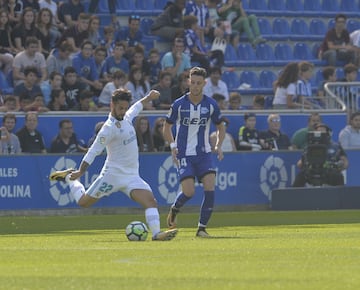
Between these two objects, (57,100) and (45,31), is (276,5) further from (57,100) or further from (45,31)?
(57,100)

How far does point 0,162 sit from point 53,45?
4333 mm

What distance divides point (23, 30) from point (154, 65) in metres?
3.06

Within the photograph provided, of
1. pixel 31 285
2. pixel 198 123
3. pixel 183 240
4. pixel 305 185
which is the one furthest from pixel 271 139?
pixel 31 285

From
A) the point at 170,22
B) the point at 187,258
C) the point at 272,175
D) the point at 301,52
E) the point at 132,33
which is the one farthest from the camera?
the point at 301,52

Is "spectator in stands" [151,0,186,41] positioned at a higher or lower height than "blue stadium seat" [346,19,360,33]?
higher

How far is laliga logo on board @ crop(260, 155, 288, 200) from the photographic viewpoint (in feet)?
80.4

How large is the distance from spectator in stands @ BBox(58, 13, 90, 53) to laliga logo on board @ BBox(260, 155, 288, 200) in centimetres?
480

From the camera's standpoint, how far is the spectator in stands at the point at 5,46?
24625mm

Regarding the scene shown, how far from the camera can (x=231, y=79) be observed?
2917cm

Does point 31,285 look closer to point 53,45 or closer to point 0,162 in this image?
point 0,162

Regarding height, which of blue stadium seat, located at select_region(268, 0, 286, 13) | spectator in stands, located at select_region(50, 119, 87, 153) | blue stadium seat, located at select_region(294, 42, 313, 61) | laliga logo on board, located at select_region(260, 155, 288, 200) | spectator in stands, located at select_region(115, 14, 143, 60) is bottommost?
laliga logo on board, located at select_region(260, 155, 288, 200)

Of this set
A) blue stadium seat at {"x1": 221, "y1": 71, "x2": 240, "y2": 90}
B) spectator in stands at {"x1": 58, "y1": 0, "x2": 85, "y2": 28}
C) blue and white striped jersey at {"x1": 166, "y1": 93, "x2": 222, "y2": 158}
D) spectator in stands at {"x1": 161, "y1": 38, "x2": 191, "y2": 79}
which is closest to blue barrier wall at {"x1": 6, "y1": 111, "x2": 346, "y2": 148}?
spectator in stands at {"x1": 161, "y1": 38, "x2": 191, "y2": 79}

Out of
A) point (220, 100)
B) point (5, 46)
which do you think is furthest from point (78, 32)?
point (220, 100)

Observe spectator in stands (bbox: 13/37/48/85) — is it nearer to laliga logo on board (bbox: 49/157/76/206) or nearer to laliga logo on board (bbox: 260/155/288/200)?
laliga logo on board (bbox: 49/157/76/206)
